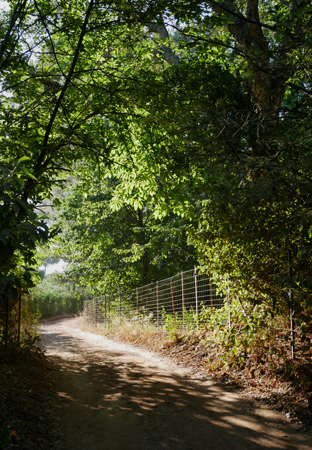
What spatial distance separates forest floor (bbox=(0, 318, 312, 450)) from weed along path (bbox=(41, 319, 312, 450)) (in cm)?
1

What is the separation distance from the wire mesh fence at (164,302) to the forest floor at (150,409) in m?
2.01

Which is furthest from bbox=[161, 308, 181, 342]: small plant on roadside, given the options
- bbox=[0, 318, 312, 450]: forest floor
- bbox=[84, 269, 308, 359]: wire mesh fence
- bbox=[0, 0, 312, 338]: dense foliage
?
bbox=[0, 0, 312, 338]: dense foliage

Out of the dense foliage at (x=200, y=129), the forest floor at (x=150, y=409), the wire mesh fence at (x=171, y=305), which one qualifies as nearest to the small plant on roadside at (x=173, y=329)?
the wire mesh fence at (x=171, y=305)

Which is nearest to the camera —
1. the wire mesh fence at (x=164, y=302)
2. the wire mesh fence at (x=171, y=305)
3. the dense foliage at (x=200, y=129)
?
the dense foliage at (x=200, y=129)

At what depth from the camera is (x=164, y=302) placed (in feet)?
41.7

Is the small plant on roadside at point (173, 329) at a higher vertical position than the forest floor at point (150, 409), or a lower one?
higher

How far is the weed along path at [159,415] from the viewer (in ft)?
13.1

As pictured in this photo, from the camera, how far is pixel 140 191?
364 inches

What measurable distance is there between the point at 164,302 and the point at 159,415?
25.6ft

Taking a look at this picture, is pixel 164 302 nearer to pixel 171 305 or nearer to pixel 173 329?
pixel 171 305

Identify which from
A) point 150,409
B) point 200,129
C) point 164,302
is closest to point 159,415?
point 150,409

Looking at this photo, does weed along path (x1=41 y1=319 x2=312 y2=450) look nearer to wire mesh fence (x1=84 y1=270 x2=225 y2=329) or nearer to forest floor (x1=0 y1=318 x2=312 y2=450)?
forest floor (x1=0 y1=318 x2=312 y2=450)

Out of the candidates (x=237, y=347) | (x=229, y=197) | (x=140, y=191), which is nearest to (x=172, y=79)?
(x=140, y=191)

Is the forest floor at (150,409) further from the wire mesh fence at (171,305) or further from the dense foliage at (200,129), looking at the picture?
the dense foliage at (200,129)
